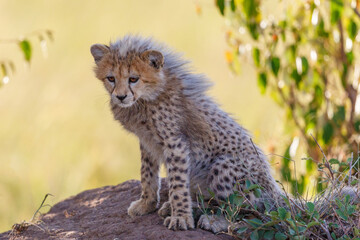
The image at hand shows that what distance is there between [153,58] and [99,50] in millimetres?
385

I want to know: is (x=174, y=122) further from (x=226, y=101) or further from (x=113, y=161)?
(x=226, y=101)

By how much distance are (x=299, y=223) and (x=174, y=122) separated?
1111 mm

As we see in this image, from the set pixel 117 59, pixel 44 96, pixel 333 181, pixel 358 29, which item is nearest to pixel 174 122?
pixel 117 59

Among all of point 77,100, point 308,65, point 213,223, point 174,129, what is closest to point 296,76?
point 308,65

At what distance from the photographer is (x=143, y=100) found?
4121mm

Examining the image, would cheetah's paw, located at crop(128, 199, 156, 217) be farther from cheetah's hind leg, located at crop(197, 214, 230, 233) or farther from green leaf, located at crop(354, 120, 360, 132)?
green leaf, located at crop(354, 120, 360, 132)

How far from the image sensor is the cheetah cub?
391 cm

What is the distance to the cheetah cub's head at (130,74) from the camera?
12.8 ft

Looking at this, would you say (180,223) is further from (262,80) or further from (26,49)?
(262,80)

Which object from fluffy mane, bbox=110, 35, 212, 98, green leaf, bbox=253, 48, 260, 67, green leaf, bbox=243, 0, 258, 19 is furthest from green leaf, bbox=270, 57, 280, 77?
fluffy mane, bbox=110, 35, 212, 98

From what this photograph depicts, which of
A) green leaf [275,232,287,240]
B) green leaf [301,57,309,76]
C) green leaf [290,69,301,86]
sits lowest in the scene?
green leaf [275,232,287,240]

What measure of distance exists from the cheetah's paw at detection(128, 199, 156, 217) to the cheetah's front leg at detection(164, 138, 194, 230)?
0.33 meters

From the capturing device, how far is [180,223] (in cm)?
374

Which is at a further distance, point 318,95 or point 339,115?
point 318,95
